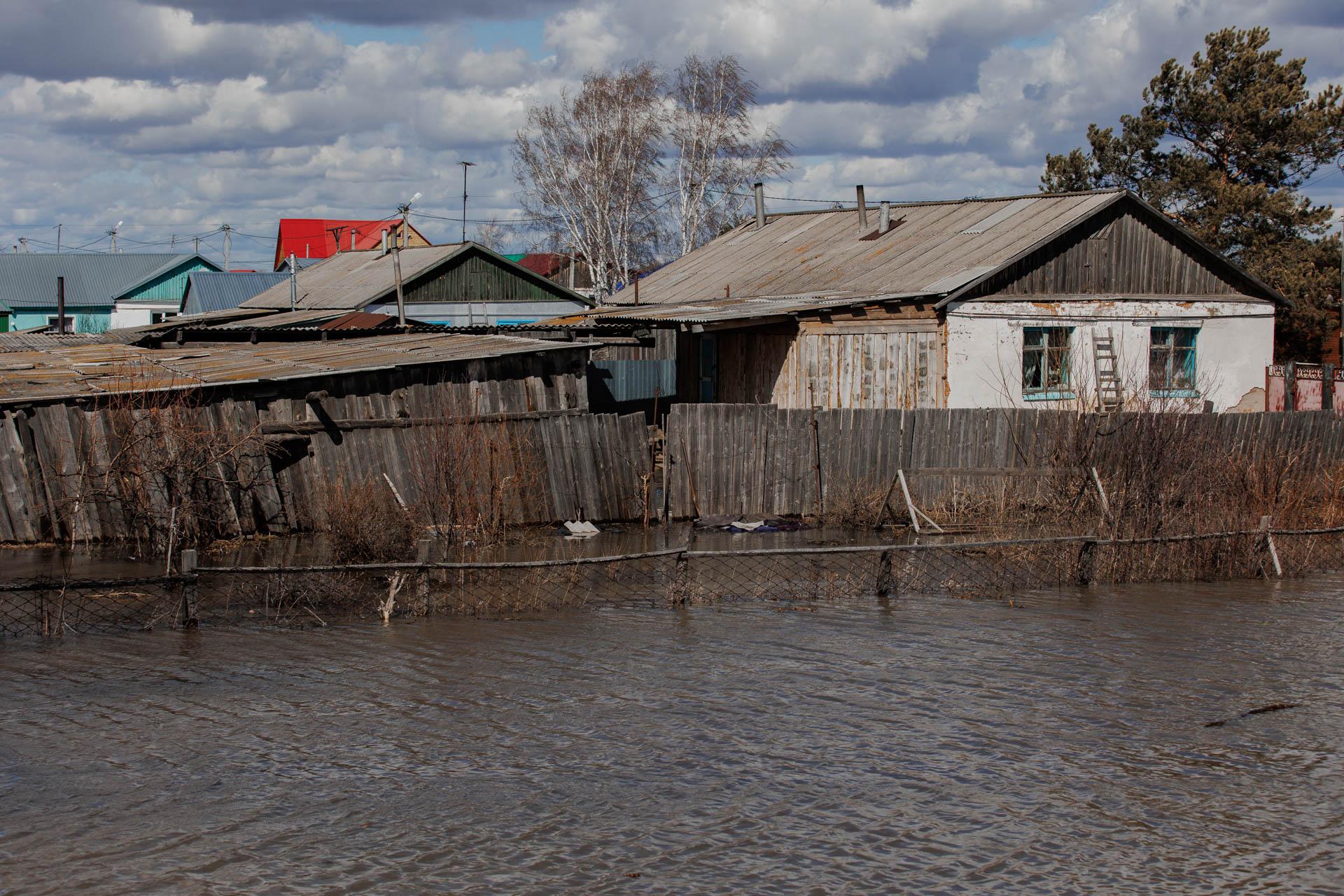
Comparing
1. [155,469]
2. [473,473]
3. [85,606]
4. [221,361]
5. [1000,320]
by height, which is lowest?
[85,606]

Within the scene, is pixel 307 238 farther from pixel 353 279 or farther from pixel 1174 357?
pixel 1174 357

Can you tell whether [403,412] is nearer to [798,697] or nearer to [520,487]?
[520,487]

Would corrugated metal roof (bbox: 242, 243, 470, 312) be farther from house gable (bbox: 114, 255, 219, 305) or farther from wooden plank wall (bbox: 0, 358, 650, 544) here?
wooden plank wall (bbox: 0, 358, 650, 544)

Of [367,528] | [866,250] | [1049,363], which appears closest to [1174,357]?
[1049,363]

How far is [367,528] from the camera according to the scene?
14352mm

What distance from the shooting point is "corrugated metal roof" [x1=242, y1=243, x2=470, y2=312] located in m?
36.2

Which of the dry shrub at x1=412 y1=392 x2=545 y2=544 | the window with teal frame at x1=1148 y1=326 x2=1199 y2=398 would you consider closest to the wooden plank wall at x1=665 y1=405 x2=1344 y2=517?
the dry shrub at x1=412 y1=392 x2=545 y2=544

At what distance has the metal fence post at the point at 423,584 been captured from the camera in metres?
11.1

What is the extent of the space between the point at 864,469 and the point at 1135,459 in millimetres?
4026

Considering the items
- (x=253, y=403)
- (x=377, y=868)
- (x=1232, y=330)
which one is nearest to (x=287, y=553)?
(x=253, y=403)

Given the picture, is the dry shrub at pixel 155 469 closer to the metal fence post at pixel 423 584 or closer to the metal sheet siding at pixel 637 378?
the metal fence post at pixel 423 584

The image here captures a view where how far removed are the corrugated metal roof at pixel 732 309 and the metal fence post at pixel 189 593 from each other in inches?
476

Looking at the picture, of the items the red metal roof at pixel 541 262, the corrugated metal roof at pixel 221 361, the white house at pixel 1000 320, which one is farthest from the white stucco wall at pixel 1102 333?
the red metal roof at pixel 541 262

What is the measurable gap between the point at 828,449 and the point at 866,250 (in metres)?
8.49
